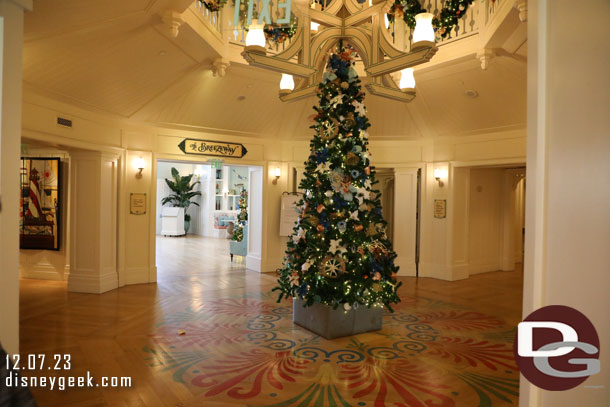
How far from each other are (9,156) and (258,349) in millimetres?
2695

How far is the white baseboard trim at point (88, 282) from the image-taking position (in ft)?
19.9

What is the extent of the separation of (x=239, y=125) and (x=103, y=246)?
331 centimetres

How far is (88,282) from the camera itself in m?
6.11

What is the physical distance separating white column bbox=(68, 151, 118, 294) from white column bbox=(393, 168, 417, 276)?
5.60m

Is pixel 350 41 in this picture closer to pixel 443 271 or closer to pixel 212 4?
pixel 212 4

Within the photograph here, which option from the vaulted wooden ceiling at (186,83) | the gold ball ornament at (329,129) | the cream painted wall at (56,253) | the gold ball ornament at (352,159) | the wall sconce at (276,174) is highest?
the vaulted wooden ceiling at (186,83)

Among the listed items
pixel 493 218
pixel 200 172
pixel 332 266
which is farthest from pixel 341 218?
pixel 200 172

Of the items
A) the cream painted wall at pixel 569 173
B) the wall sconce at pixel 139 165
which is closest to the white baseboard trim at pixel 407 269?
the wall sconce at pixel 139 165

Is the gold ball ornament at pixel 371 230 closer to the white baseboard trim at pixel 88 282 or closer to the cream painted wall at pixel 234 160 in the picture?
the cream painted wall at pixel 234 160

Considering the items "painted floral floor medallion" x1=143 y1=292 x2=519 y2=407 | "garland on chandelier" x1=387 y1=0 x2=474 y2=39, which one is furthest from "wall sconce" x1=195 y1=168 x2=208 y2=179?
"garland on chandelier" x1=387 y1=0 x2=474 y2=39

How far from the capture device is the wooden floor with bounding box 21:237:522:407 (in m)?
2.91

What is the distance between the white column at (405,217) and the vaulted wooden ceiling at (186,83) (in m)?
0.88

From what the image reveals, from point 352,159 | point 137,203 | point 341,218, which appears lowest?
point 341,218

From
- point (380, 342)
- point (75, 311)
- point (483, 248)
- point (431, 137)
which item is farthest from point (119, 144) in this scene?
point (483, 248)
